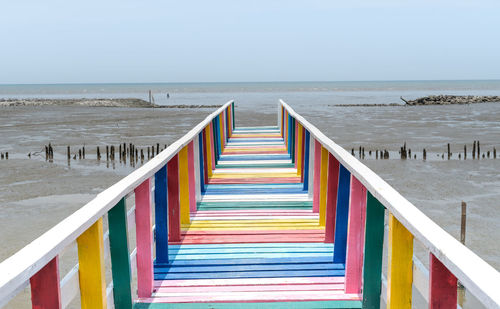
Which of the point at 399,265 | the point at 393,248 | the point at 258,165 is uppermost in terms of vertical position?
the point at 393,248

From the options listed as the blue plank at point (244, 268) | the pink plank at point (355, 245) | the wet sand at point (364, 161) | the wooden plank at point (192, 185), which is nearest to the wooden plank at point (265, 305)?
the pink plank at point (355, 245)

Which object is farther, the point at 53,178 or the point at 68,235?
the point at 53,178

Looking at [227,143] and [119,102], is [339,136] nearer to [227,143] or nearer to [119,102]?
[227,143]

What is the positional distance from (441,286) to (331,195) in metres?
2.76

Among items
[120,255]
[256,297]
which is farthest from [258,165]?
[120,255]

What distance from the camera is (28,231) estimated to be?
11812 mm

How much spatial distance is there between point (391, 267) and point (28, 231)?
1085 cm

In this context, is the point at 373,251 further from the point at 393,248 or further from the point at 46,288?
the point at 46,288

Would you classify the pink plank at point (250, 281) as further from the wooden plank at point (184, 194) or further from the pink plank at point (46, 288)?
the pink plank at point (46, 288)

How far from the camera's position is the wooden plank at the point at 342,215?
4449 mm

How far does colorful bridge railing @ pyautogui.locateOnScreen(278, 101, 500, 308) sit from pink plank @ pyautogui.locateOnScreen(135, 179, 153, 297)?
153 centimetres

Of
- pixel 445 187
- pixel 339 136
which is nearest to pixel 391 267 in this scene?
pixel 445 187

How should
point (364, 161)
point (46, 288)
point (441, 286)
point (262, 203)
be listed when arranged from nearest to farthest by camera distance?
1. point (46, 288)
2. point (441, 286)
3. point (262, 203)
4. point (364, 161)

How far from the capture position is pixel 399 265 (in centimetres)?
286
